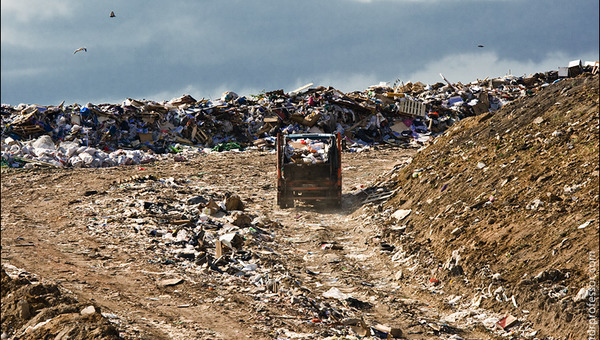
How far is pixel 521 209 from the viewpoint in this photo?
1043 centimetres

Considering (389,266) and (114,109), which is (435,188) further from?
(114,109)

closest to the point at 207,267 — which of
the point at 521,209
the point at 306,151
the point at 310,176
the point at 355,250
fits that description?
the point at 355,250

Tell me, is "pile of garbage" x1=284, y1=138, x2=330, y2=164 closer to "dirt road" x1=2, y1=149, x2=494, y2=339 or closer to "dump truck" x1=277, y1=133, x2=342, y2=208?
"dump truck" x1=277, y1=133, x2=342, y2=208

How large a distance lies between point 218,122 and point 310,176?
15063 mm

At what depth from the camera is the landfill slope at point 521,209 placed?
27.6ft

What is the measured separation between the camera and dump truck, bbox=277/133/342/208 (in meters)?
16.1

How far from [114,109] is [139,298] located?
2242 centimetres

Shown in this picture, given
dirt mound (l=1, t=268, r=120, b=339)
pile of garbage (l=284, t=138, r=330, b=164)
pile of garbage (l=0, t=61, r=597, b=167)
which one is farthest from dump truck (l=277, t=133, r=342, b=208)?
pile of garbage (l=0, t=61, r=597, b=167)

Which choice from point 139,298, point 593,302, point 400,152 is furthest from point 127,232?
point 400,152

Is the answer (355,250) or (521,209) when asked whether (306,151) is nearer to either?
(355,250)

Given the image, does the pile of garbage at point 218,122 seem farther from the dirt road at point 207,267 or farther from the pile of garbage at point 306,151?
the pile of garbage at point 306,151

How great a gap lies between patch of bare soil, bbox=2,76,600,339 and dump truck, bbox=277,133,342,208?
466mm

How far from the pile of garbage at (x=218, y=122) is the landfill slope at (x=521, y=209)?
568 inches

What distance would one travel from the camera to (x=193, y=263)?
1095 cm
